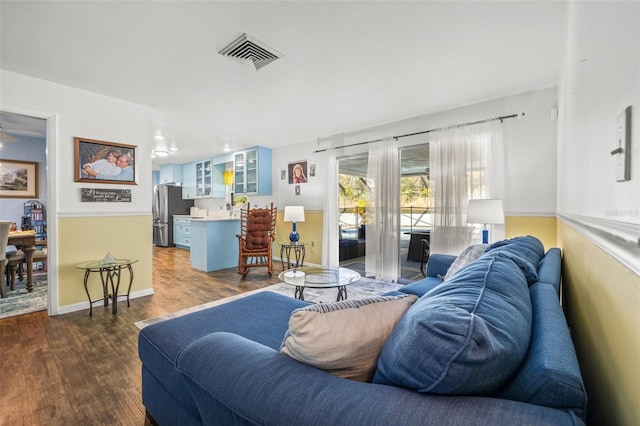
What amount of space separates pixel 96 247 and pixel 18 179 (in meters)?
2.92

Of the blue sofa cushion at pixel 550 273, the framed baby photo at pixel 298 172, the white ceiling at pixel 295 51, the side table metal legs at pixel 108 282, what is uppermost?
the white ceiling at pixel 295 51

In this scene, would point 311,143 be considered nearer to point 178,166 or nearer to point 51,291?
point 51,291

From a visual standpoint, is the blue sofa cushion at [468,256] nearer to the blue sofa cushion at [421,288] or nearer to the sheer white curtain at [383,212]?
the blue sofa cushion at [421,288]

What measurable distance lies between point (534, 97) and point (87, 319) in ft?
16.8

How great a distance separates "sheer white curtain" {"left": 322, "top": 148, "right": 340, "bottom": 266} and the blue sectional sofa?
4.04 m

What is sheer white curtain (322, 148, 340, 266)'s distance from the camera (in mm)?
4961

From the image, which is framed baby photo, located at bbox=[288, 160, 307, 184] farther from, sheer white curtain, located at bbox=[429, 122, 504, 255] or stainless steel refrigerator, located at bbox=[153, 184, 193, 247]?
stainless steel refrigerator, located at bbox=[153, 184, 193, 247]

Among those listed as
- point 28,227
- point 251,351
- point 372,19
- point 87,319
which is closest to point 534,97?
point 372,19

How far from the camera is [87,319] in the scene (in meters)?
2.87

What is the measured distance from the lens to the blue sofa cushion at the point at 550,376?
21.1 inches

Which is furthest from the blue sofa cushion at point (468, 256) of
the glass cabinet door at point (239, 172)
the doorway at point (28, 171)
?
the doorway at point (28, 171)

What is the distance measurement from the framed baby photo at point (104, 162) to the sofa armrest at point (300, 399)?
3217 mm

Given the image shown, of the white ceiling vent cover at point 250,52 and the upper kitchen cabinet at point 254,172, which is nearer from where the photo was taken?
the white ceiling vent cover at point 250,52

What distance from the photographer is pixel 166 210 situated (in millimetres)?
7875
